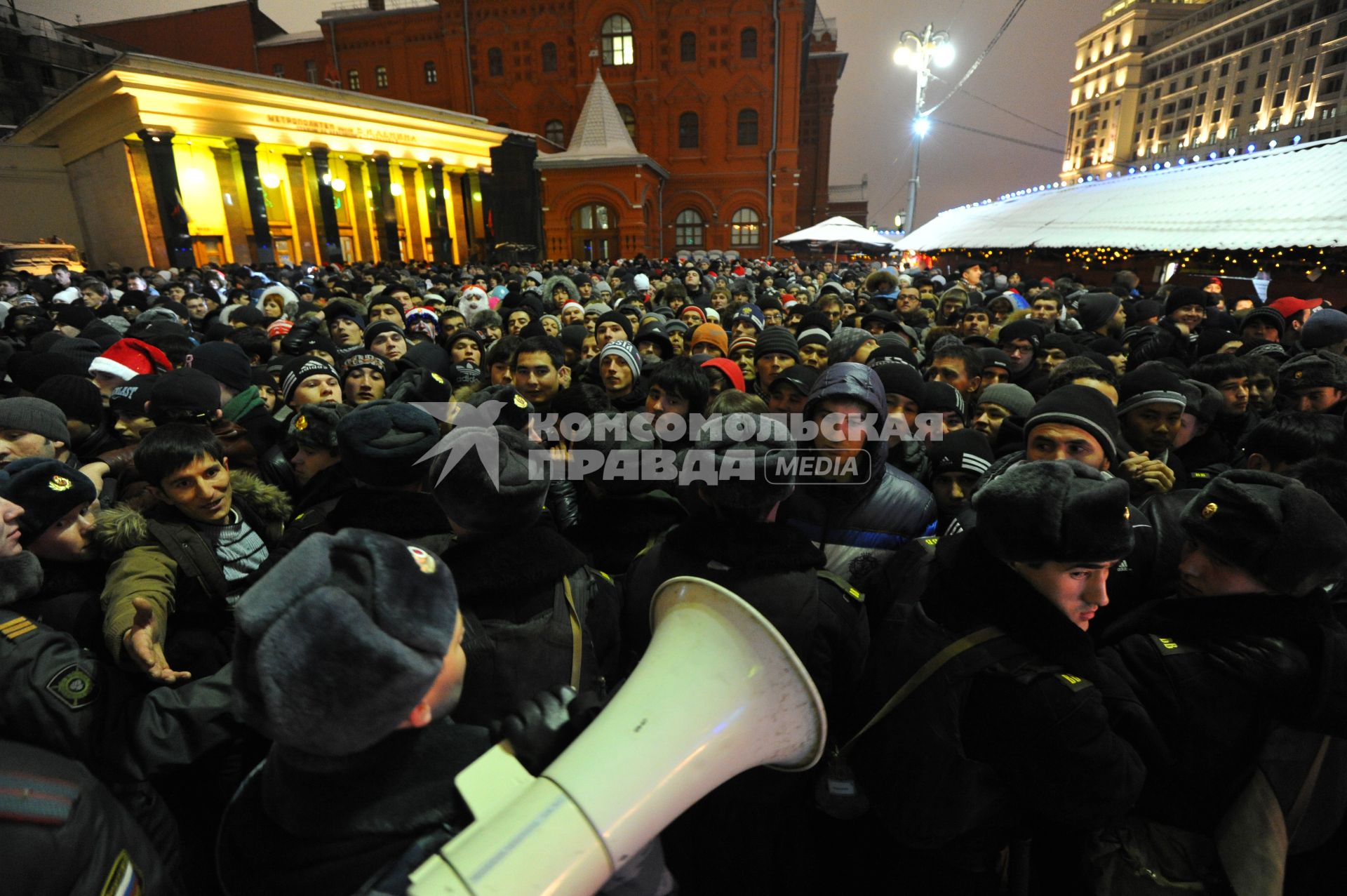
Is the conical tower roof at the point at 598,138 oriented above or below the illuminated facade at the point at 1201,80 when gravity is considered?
below

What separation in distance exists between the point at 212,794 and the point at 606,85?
3619 cm

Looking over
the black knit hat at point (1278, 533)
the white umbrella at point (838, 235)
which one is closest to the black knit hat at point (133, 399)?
the black knit hat at point (1278, 533)

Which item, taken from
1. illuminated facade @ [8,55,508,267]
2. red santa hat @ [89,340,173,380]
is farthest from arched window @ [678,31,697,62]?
red santa hat @ [89,340,173,380]

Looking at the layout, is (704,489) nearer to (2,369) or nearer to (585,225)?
(2,369)

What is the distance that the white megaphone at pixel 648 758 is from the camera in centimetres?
90

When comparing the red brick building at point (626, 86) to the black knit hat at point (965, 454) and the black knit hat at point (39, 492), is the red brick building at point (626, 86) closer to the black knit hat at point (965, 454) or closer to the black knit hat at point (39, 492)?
the black knit hat at point (965, 454)

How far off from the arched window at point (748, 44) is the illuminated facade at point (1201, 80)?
77.7 ft

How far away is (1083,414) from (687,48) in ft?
116

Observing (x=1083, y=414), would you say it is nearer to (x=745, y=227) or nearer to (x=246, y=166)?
(x=246, y=166)

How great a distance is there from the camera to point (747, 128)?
1230 inches

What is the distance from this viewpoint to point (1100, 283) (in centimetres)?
1475

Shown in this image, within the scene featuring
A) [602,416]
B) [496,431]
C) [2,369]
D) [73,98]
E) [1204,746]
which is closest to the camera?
[1204,746]

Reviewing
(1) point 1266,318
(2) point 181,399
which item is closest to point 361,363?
(2) point 181,399

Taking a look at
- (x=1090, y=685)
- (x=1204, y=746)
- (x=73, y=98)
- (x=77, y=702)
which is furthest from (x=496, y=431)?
(x=73, y=98)
